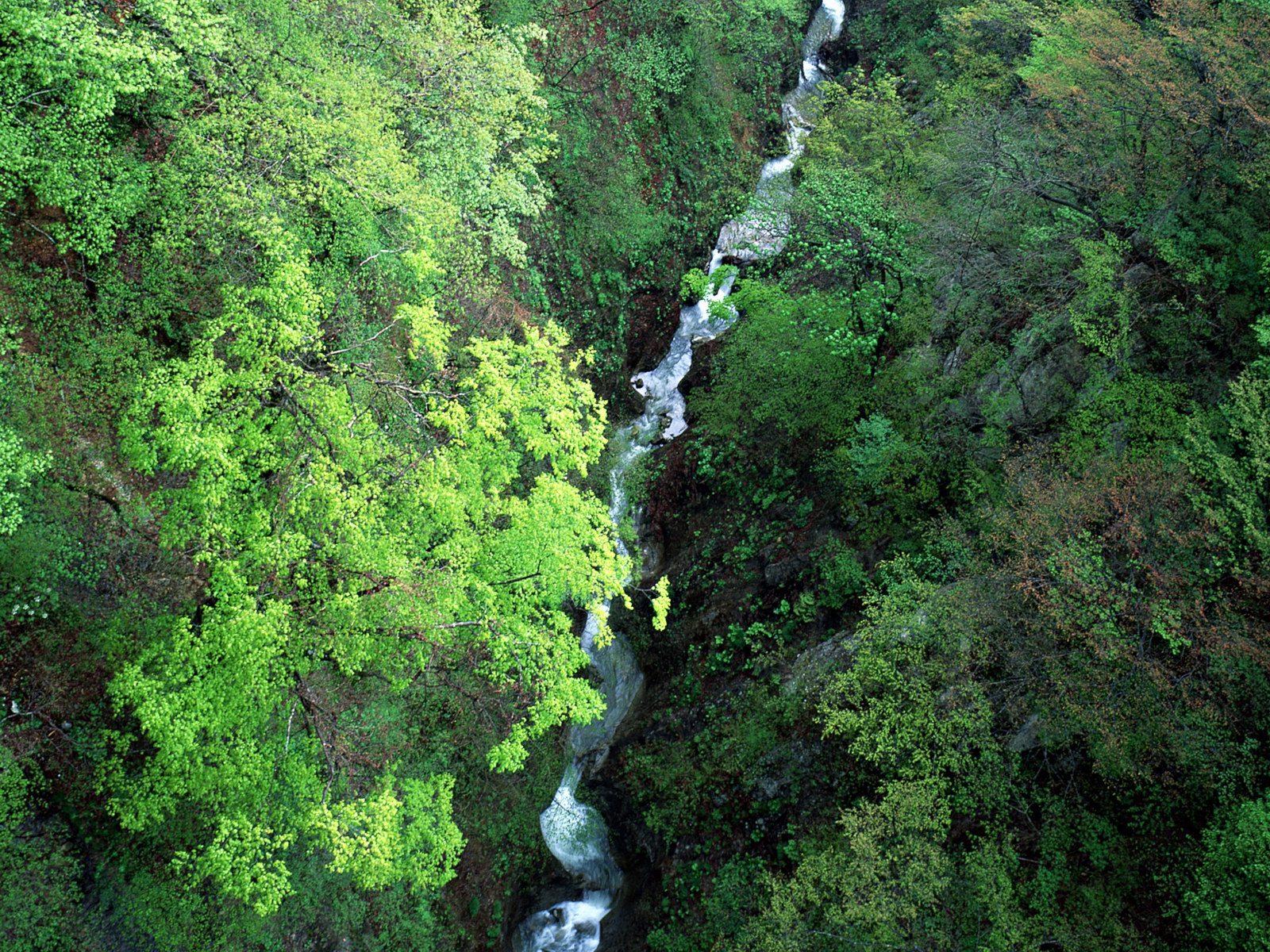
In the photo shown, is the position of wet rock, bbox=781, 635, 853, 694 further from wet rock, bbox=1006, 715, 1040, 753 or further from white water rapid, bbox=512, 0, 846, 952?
white water rapid, bbox=512, 0, 846, 952

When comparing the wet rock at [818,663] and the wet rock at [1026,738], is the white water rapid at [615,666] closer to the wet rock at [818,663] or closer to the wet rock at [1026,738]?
the wet rock at [818,663]

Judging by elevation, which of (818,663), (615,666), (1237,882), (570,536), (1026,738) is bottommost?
(615,666)

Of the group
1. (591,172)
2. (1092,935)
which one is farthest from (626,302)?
(1092,935)

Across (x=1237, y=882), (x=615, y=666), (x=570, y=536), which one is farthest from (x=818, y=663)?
(x=1237, y=882)

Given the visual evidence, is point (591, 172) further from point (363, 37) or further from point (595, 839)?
point (595, 839)

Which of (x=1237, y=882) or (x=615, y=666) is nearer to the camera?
(x=1237, y=882)

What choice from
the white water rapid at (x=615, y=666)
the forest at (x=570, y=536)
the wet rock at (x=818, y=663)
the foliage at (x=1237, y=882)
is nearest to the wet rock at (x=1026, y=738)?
the forest at (x=570, y=536)

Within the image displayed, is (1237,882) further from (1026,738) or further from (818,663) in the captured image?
(818,663)

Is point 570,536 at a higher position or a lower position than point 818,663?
higher
